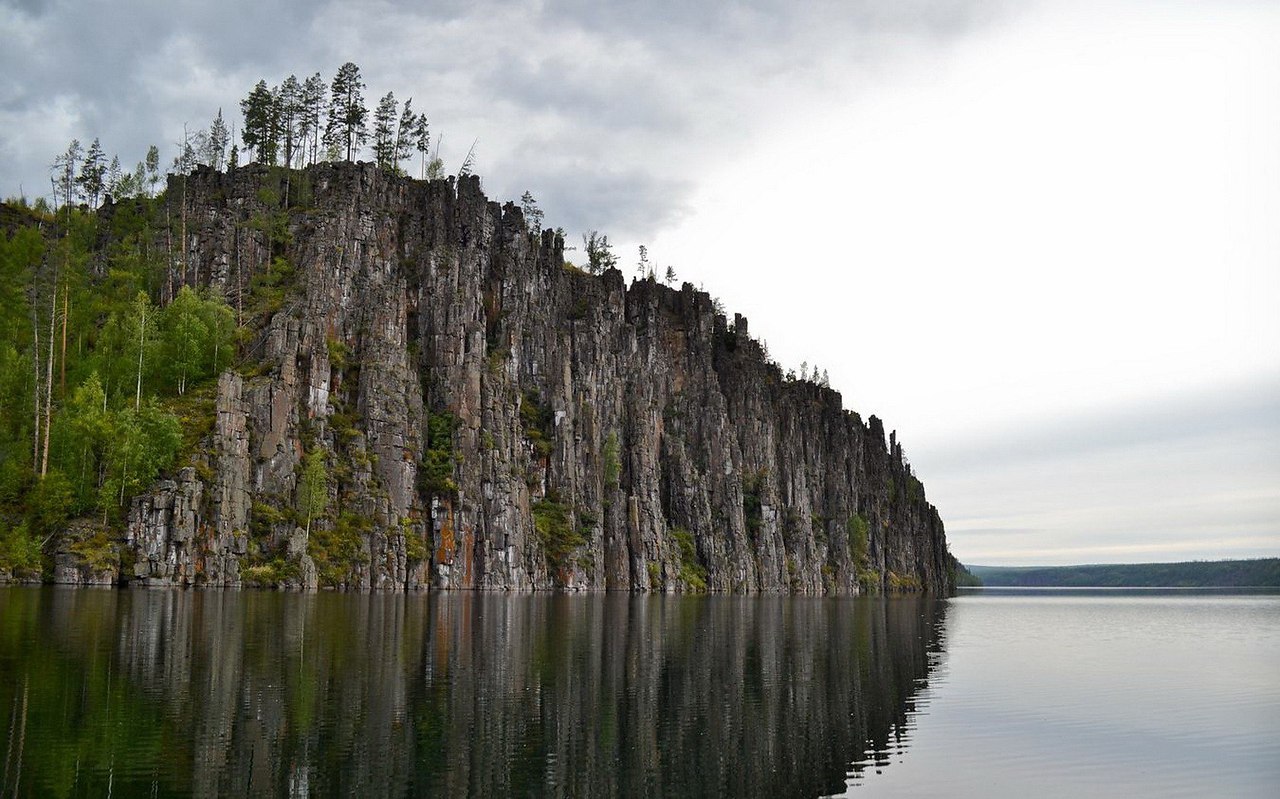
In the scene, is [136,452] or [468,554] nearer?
[136,452]

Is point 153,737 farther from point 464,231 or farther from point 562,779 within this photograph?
point 464,231

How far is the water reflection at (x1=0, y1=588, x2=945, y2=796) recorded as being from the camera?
71.1ft

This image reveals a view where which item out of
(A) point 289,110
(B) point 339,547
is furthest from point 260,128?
(B) point 339,547

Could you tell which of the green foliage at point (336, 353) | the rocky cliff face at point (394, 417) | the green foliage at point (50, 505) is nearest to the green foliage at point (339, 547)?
the rocky cliff face at point (394, 417)

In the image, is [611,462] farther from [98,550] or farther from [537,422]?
[98,550]

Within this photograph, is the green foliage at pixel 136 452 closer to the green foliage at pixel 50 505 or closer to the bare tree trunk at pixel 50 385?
the green foliage at pixel 50 505

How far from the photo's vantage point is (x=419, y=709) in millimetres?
29953

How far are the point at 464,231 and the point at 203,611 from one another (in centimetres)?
12796

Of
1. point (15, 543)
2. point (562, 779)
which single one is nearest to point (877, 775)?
point (562, 779)

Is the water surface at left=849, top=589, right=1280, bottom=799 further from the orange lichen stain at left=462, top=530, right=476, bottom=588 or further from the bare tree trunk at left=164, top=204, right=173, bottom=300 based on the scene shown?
the bare tree trunk at left=164, top=204, right=173, bottom=300

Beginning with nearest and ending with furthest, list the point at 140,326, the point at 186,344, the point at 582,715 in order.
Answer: the point at 582,715, the point at 140,326, the point at 186,344

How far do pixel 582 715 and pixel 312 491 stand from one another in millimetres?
98532

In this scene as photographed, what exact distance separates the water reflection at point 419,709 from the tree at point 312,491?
2408 inches

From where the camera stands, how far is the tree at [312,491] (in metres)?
121
